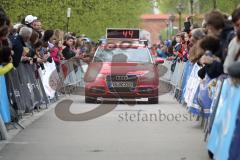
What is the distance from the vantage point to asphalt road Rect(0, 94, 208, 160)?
11.9 metres

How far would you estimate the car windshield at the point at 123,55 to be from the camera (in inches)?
969

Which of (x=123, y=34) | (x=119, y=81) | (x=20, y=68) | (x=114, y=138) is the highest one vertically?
(x=20, y=68)

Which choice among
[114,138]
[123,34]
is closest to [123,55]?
[114,138]

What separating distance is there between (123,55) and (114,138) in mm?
10906

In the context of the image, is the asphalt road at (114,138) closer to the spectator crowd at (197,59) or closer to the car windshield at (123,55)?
the spectator crowd at (197,59)

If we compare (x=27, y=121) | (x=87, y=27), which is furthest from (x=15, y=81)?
(x=87, y=27)

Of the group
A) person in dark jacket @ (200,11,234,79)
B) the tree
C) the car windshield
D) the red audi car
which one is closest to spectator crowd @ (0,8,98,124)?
the red audi car

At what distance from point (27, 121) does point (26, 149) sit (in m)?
4.75

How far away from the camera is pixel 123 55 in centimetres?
2484

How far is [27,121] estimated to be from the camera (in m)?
17.3

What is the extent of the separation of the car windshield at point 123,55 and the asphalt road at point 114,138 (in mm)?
4788

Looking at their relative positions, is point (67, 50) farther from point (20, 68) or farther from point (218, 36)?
point (218, 36)

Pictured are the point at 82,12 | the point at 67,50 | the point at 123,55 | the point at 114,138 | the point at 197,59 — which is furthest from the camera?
the point at 82,12

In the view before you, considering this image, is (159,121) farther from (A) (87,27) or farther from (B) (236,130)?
(A) (87,27)
